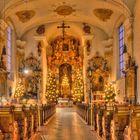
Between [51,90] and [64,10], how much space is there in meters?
9.09

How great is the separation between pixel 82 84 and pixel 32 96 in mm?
5504

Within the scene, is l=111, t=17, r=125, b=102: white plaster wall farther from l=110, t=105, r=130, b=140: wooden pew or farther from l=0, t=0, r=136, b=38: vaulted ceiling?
l=110, t=105, r=130, b=140: wooden pew

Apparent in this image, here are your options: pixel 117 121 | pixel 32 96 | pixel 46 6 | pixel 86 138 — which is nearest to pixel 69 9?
pixel 46 6

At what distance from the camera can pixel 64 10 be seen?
85.7 ft

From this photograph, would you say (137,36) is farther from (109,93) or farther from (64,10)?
(64,10)

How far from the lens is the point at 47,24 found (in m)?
29.8

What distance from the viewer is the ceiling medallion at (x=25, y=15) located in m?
25.0

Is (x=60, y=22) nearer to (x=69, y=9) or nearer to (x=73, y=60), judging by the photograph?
(x=69, y=9)

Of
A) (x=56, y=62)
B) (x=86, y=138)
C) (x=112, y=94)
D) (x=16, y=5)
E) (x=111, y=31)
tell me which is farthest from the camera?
(x=56, y=62)

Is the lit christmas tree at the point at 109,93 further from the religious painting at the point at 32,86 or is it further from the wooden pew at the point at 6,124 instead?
the wooden pew at the point at 6,124

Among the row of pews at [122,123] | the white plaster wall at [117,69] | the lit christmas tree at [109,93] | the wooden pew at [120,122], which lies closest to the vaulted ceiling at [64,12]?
the white plaster wall at [117,69]

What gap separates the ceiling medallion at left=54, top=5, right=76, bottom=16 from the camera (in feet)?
83.2

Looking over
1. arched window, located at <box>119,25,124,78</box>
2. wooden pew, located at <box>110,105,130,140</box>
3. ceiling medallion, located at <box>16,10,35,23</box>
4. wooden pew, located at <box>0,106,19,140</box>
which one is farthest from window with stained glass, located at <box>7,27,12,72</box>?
wooden pew, located at <box>110,105,130,140</box>

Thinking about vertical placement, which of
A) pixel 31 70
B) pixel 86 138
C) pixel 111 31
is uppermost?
pixel 111 31
